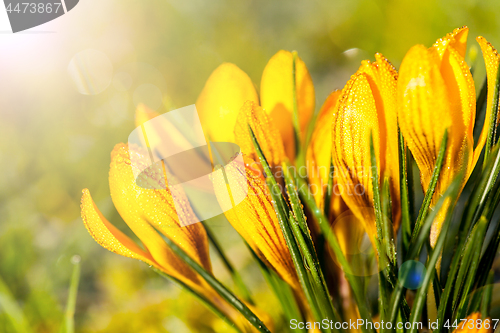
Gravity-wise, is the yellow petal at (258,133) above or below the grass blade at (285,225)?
above

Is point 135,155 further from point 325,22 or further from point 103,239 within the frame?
point 325,22

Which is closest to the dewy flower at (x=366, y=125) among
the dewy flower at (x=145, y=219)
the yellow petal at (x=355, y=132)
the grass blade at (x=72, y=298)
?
the yellow petal at (x=355, y=132)

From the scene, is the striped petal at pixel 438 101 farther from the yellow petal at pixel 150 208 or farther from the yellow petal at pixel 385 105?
the yellow petal at pixel 150 208

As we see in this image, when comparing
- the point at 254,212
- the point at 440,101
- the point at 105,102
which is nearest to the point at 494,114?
the point at 440,101

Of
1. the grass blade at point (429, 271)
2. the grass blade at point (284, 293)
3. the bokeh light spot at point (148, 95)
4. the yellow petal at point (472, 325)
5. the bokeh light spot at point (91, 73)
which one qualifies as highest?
the bokeh light spot at point (91, 73)

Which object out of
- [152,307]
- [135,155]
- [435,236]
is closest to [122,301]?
[152,307]

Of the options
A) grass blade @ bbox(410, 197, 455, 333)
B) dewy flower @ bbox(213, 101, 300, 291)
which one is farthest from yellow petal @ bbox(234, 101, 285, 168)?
grass blade @ bbox(410, 197, 455, 333)
